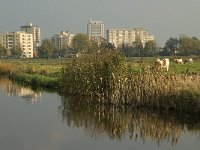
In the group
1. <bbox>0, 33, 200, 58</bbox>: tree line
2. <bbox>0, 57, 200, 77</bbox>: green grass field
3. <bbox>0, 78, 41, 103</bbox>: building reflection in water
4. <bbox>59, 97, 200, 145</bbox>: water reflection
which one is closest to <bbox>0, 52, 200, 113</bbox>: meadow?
<bbox>59, 97, 200, 145</bbox>: water reflection

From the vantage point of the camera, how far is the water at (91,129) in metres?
15.4

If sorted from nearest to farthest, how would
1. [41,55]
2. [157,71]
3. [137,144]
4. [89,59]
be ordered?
[137,144], [157,71], [89,59], [41,55]

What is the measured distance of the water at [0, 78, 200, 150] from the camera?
606 inches

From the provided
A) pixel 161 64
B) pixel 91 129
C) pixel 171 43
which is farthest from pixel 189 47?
pixel 91 129

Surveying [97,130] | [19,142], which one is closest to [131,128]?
[97,130]

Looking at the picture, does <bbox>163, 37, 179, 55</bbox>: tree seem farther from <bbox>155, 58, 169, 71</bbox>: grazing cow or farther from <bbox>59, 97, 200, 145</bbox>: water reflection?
<bbox>59, 97, 200, 145</bbox>: water reflection

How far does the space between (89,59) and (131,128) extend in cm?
1133

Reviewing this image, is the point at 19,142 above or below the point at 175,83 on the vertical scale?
below

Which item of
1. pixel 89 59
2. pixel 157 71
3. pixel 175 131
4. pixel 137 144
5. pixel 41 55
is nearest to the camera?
pixel 137 144

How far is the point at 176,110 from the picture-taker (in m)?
20.4

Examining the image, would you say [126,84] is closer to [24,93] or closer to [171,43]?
[24,93]

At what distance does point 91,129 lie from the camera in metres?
18.1

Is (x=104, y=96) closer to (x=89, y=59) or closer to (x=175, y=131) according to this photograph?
(x=89, y=59)

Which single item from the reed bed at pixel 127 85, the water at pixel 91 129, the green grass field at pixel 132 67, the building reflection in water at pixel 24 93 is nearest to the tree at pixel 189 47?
the green grass field at pixel 132 67
